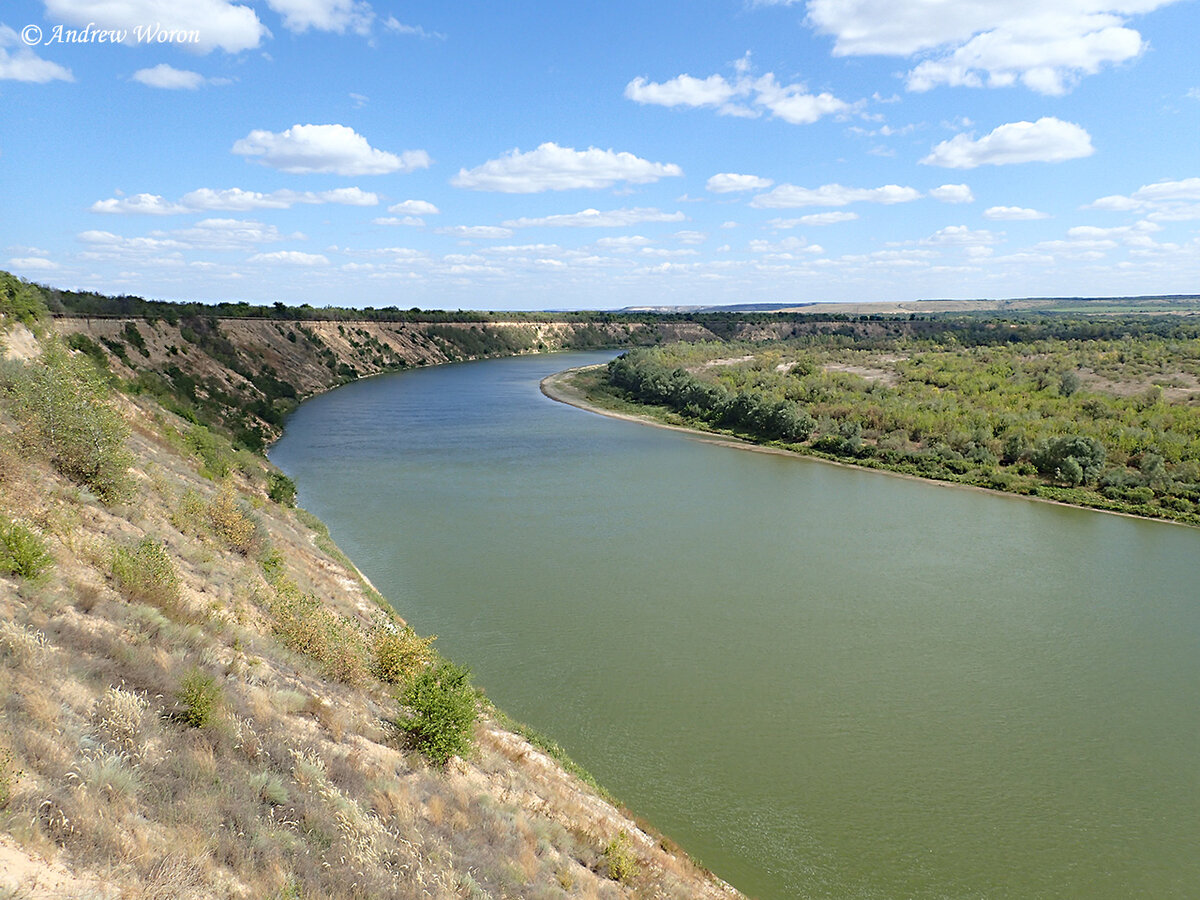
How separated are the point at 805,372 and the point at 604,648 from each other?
54076mm

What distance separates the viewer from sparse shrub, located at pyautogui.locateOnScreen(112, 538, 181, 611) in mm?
10008

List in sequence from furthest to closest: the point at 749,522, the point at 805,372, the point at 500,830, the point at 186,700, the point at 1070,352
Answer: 1. the point at 1070,352
2. the point at 805,372
3. the point at 749,522
4. the point at 500,830
5. the point at 186,700

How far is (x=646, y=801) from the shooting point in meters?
12.5

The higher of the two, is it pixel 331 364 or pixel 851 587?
pixel 331 364

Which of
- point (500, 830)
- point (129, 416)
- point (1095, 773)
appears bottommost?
point (1095, 773)

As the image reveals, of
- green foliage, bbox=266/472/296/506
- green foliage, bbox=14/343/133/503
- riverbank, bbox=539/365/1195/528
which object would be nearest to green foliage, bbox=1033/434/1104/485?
riverbank, bbox=539/365/1195/528

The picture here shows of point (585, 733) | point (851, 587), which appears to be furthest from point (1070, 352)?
point (585, 733)

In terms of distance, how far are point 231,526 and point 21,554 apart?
7.04 meters

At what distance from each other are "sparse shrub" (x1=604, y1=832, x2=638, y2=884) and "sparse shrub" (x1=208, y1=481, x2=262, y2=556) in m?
10.6

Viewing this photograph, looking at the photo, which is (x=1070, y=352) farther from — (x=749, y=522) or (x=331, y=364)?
(x=331, y=364)

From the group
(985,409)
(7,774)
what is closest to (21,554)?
(7,774)

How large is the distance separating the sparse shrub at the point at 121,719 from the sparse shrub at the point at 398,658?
554 cm

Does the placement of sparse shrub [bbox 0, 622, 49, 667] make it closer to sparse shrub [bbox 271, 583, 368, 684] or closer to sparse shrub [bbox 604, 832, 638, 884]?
sparse shrub [bbox 271, 583, 368, 684]

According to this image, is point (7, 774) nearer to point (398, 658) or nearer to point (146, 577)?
point (146, 577)
